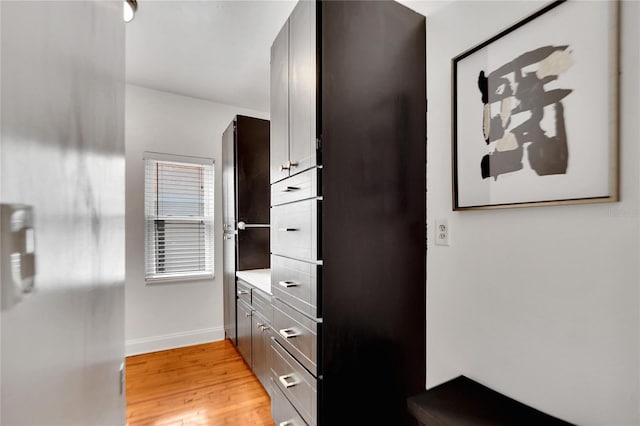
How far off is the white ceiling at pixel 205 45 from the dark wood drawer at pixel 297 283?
158cm

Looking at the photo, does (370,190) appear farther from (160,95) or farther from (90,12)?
(160,95)

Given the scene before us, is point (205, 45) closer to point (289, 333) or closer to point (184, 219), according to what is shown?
point (184, 219)

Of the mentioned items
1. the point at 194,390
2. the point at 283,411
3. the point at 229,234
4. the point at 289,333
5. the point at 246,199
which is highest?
the point at 246,199

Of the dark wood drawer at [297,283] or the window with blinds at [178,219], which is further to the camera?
the window with blinds at [178,219]

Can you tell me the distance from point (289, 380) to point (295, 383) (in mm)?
82

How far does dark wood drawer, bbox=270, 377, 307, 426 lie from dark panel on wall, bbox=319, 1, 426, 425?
0.94 ft

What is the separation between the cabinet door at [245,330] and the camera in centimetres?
240

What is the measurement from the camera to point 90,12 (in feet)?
1.48

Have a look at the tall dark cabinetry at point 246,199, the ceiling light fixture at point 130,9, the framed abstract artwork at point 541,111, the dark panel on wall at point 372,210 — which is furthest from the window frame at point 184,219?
the framed abstract artwork at point 541,111

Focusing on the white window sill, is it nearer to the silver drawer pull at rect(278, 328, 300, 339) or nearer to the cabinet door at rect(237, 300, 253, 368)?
the cabinet door at rect(237, 300, 253, 368)

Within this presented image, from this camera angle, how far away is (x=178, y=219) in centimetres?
311

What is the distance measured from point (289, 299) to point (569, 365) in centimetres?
112

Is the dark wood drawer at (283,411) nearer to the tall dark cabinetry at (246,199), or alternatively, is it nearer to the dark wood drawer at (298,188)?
the dark wood drawer at (298,188)

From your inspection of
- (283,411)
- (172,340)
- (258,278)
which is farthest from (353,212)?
(172,340)
